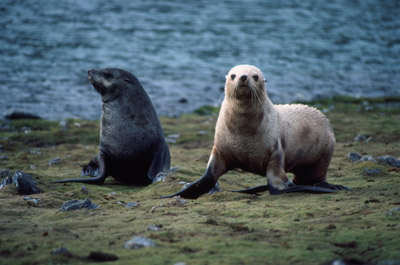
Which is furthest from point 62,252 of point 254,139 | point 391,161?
point 391,161

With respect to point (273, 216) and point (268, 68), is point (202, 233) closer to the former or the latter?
point (273, 216)

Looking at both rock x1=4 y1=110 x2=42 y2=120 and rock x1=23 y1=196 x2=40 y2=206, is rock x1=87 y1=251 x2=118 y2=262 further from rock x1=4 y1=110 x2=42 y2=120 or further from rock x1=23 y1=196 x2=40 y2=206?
rock x1=4 y1=110 x2=42 y2=120

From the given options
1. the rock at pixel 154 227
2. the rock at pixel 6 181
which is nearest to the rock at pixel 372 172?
the rock at pixel 154 227

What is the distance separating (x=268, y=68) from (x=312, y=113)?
14.3 metres

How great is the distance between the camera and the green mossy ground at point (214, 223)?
137 inches

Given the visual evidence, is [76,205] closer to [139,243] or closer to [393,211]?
[139,243]

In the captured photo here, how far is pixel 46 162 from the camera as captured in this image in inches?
345

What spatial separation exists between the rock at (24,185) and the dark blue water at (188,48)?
8.42 ft

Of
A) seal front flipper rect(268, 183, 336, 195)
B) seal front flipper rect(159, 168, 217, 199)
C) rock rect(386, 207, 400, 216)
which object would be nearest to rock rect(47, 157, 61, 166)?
seal front flipper rect(159, 168, 217, 199)

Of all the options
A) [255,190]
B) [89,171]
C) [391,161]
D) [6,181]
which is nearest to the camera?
[255,190]

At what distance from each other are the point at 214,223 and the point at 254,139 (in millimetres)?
1690

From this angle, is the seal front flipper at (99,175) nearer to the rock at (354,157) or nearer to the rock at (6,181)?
the rock at (6,181)

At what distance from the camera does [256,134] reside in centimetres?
580

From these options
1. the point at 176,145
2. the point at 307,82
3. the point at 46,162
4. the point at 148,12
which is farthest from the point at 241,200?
the point at 148,12
